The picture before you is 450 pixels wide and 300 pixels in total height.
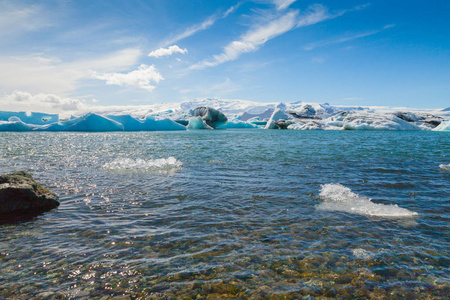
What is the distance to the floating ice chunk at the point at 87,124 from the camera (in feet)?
162

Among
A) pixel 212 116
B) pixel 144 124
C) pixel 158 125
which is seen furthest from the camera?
pixel 212 116

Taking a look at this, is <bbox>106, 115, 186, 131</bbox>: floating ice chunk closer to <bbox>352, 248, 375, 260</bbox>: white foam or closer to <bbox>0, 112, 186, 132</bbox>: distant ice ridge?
<bbox>0, 112, 186, 132</bbox>: distant ice ridge

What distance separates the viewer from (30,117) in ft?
190

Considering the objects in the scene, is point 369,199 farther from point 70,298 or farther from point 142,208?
point 70,298

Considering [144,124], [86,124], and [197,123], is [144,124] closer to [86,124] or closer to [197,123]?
[86,124]

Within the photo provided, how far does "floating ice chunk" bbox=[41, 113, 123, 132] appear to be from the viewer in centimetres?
4937

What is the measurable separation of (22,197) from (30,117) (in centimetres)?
6534

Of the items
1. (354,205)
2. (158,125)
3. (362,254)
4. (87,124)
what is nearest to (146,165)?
(354,205)

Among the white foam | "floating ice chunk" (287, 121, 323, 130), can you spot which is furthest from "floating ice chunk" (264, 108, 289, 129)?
the white foam

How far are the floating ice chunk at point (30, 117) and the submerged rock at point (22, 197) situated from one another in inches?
2474

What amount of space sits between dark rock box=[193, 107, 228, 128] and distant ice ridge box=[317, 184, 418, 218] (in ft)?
204

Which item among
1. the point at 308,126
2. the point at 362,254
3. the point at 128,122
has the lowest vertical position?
the point at 362,254

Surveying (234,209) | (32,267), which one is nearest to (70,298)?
(32,267)

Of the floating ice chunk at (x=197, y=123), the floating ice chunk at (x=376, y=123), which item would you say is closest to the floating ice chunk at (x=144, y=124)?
the floating ice chunk at (x=197, y=123)
